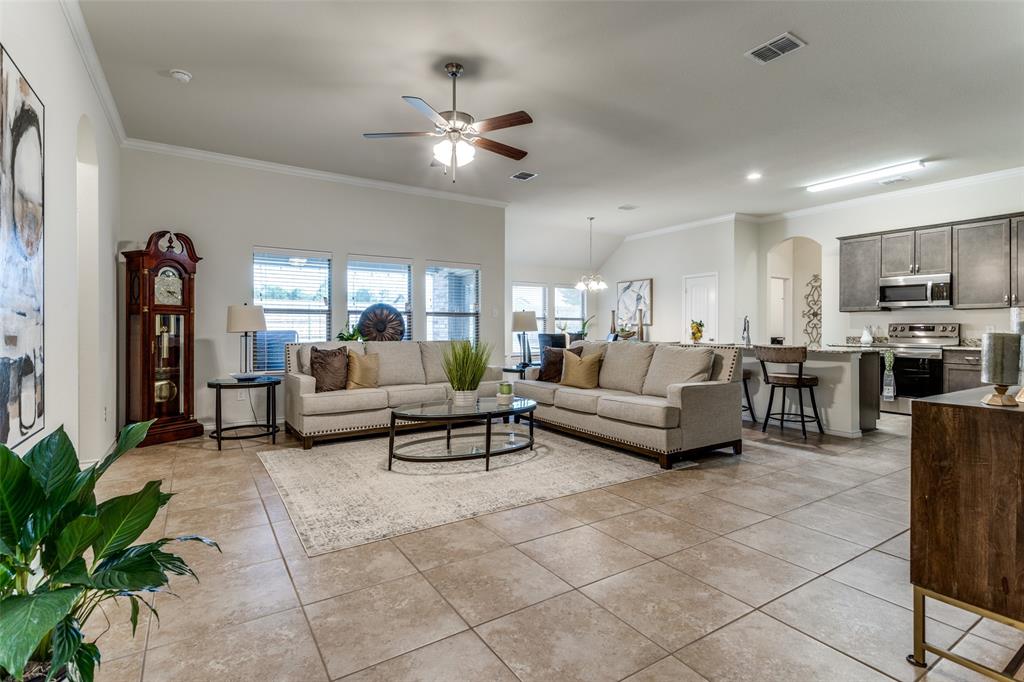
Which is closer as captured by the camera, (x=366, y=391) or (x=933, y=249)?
(x=366, y=391)

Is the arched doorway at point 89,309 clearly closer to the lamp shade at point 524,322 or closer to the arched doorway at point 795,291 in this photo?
the lamp shade at point 524,322

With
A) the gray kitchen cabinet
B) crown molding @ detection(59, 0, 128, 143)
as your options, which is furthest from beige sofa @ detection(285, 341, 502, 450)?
the gray kitchen cabinet

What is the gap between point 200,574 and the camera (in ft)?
7.59

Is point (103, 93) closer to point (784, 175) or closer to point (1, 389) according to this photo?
point (1, 389)

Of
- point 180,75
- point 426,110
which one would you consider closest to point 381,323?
point 180,75

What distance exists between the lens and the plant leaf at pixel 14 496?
1018 mm

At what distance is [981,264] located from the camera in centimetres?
612

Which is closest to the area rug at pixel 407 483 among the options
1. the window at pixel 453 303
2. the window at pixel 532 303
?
the window at pixel 453 303

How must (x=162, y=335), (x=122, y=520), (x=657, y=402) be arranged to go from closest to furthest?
(x=122, y=520), (x=657, y=402), (x=162, y=335)

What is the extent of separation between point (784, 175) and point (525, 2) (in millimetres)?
4629

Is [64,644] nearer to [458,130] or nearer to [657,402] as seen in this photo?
[458,130]

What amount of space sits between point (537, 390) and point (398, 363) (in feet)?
5.07

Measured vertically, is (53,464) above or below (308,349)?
below

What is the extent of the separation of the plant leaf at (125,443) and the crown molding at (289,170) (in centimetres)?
511
